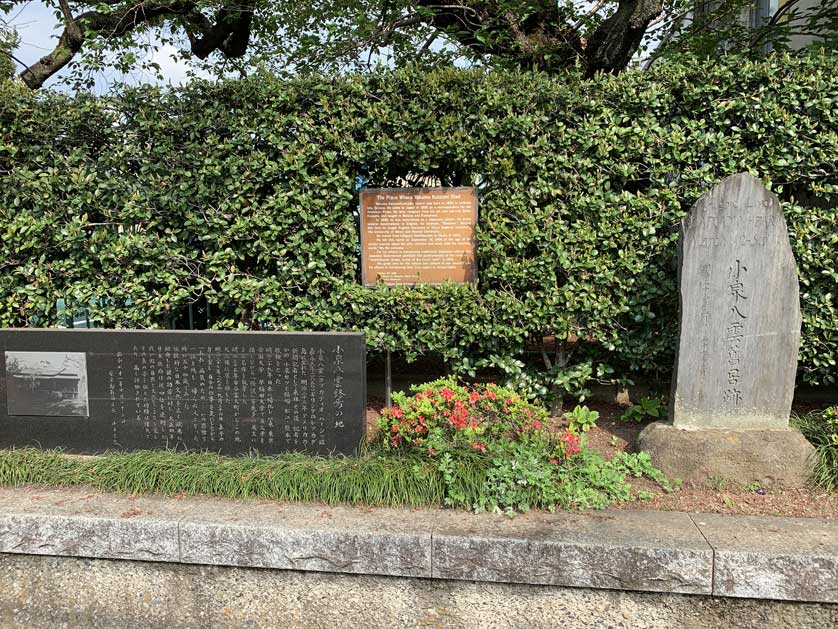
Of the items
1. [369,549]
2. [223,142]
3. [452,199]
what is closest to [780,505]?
[369,549]

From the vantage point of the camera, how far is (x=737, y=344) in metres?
4.14

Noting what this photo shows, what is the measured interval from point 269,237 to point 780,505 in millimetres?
4312

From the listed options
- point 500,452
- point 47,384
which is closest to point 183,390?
point 47,384

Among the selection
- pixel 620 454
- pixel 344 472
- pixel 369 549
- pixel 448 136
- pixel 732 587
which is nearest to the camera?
pixel 732 587

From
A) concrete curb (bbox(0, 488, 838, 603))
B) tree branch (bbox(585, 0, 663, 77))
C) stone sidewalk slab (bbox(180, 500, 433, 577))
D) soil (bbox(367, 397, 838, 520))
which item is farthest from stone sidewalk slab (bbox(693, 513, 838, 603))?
tree branch (bbox(585, 0, 663, 77))

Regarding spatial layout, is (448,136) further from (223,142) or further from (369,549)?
(369,549)

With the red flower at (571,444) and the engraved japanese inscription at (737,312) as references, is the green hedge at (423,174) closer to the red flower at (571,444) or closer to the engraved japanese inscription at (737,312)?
the engraved japanese inscription at (737,312)

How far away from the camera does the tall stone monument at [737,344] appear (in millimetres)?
4039

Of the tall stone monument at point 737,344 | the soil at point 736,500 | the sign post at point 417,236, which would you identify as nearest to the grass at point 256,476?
the soil at point 736,500

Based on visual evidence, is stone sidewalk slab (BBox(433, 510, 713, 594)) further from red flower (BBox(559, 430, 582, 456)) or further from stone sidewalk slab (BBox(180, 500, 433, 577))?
red flower (BBox(559, 430, 582, 456))

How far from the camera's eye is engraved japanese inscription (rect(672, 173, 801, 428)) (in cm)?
404

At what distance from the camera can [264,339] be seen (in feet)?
14.5

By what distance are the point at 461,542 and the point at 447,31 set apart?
6.35 metres

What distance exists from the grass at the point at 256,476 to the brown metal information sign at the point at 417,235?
175 cm
